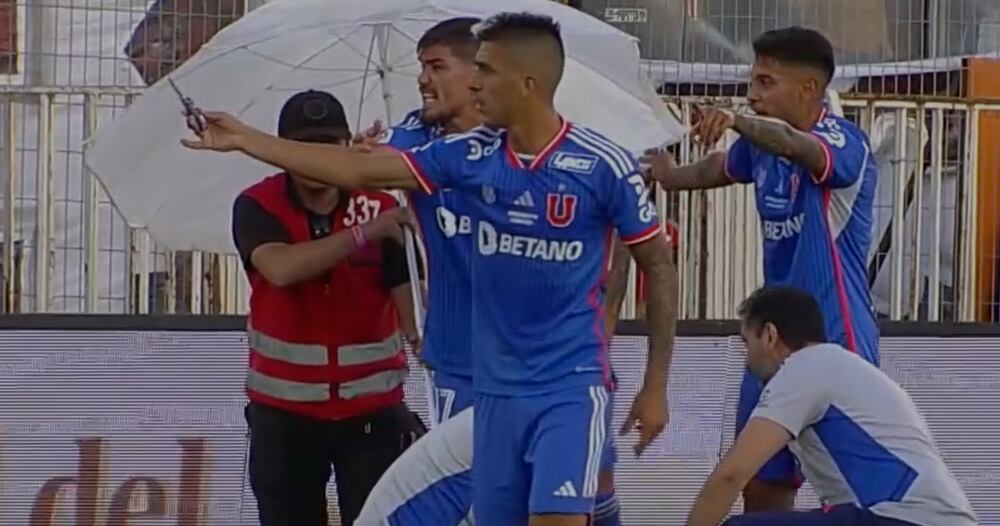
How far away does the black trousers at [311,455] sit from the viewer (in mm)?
6824

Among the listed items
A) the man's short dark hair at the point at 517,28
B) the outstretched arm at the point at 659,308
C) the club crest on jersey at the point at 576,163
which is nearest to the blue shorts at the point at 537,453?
the outstretched arm at the point at 659,308

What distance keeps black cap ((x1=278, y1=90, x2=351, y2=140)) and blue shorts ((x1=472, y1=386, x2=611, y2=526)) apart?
3.71 feet

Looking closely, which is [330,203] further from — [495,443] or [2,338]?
[2,338]

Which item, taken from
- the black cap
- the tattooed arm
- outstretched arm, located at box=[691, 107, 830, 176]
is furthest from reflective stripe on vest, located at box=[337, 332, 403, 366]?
the tattooed arm

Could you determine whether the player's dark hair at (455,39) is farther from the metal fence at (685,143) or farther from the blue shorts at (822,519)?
the metal fence at (685,143)

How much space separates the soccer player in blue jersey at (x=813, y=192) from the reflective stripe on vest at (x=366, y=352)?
1264 mm

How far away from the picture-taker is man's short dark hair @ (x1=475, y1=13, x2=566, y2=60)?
5.66 m

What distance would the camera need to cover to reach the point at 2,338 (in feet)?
27.8

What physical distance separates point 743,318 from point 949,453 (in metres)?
2.48

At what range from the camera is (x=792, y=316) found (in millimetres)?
6707

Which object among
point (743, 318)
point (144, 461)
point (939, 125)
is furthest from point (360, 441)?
point (939, 125)

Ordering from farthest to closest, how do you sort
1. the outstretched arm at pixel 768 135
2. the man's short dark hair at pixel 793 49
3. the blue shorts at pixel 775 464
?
the blue shorts at pixel 775 464, the man's short dark hair at pixel 793 49, the outstretched arm at pixel 768 135

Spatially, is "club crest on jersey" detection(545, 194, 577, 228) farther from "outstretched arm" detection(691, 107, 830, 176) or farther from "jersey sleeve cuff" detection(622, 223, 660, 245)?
"outstretched arm" detection(691, 107, 830, 176)

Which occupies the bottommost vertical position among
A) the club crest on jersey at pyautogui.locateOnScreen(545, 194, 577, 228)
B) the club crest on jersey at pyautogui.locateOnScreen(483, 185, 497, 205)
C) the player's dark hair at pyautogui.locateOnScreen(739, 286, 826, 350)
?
the player's dark hair at pyautogui.locateOnScreen(739, 286, 826, 350)
